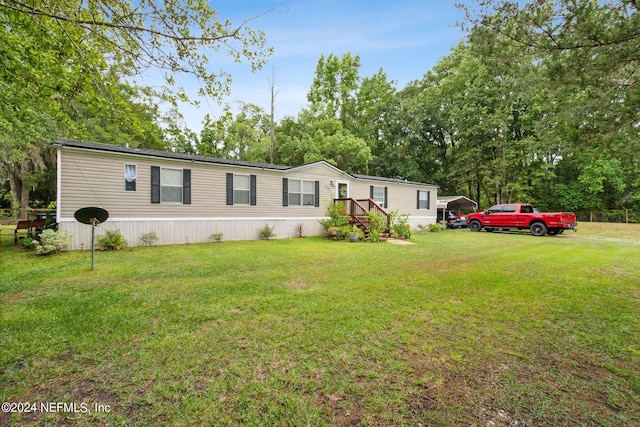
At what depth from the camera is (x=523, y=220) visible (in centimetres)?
1534

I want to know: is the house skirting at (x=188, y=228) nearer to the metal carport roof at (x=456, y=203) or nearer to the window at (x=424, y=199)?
the window at (x=424, y=199)

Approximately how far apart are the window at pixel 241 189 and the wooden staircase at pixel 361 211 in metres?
4.38

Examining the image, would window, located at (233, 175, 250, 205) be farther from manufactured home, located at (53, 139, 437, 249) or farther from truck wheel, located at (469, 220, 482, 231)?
truck wheel, located at (469, 220, 482, 231)

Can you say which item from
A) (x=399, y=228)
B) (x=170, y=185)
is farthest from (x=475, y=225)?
(x=170, y=185)

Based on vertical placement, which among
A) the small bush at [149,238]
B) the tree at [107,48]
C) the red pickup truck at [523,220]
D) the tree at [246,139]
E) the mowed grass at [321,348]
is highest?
the tree at [246,139]

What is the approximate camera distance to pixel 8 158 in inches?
625

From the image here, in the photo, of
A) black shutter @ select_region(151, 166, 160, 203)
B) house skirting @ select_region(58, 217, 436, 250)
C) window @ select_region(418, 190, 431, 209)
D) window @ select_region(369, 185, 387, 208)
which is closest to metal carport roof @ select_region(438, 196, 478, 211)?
window @ select_region(418, 190, 431, 209)

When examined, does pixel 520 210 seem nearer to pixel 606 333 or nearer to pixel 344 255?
pixel 344 255

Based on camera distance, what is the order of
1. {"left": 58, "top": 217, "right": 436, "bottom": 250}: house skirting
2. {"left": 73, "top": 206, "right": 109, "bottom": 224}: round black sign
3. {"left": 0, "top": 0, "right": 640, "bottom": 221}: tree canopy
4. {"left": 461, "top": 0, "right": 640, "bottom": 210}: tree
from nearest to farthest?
{"left": 0, "top": 0, "right": 640, "bottom": 221}: tree canopy, {"left": 461, "top": 0, "right": 640, "bottom": 210}: tree, {"left": 73, "top": 206, "right": 109, "bottom": 224}: round black sign, {"left": 58, "top": 217, "right": 436, "bottom": 250}: house skirting

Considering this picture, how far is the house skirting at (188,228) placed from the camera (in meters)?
8.77

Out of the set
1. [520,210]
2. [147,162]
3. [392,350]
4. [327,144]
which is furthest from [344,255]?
[327,144]

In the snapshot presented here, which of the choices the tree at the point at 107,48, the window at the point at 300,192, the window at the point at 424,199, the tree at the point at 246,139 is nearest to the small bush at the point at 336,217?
the window at the point at 300,192

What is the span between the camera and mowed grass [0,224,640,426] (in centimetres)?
203

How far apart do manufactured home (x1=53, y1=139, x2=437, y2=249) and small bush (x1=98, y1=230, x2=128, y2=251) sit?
50 centimetres
